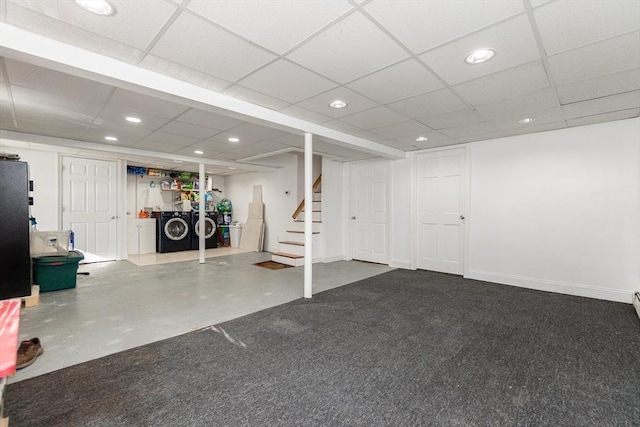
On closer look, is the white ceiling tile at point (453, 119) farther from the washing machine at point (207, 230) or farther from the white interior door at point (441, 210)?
the washing machine at point (207, 230)

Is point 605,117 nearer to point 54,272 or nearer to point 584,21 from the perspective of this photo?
point 584,21

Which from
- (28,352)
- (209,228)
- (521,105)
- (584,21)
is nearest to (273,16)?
(584,21)

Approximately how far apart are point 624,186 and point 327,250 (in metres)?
4.87

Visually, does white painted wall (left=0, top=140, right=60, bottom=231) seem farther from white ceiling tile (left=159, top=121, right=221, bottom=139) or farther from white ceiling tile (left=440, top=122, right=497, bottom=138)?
white ceiling tile (left=440, top=122, right=497, bottom=138)

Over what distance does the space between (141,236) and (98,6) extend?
23.1 ft

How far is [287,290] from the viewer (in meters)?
4.16

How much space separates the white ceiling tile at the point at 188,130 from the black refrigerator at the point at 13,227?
161 cm

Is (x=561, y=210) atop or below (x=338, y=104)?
below

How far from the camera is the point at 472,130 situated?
164 inches

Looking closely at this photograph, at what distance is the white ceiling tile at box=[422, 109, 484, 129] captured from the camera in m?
3.46

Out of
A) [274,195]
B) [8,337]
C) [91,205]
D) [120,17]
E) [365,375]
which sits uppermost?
[120,17]

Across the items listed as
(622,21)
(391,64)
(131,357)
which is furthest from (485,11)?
(131,357)

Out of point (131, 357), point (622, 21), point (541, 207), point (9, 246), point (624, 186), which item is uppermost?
point (622, 21)

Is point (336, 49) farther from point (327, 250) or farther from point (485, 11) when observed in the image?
point (327, 250)
